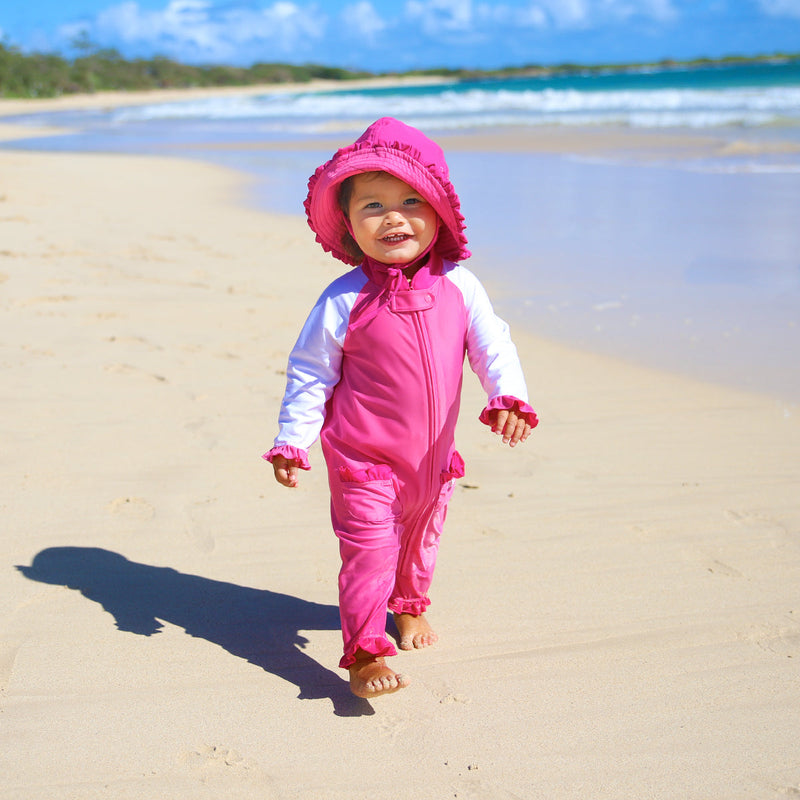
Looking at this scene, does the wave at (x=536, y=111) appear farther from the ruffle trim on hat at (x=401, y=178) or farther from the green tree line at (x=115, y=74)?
the green tree line at (x=115, y=74)

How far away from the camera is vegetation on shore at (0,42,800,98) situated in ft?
172

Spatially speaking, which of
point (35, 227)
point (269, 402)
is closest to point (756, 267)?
point (269, 402)

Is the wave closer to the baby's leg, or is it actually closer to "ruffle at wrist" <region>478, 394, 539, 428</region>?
"ruffle at wrist" <region>478, 394, 539, 428</region>

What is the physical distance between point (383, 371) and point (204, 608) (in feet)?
3.26

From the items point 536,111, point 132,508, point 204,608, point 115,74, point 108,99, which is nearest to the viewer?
point 204,608

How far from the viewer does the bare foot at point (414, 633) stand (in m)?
2.43

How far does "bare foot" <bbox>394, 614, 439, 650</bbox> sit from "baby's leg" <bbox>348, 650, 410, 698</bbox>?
279 millimetres

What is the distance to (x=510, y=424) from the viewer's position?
2129 mm

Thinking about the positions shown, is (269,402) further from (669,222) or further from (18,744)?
(669,222)

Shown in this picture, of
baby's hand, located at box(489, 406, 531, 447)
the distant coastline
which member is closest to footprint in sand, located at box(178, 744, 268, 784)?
baby's hand, located at box(489, 406, 531, 447)

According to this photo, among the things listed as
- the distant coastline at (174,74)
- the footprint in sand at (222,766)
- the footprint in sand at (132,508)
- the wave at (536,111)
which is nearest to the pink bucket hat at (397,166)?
the footprint in sand at (222,766)

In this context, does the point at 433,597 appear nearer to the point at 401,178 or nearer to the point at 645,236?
the point at 401,178

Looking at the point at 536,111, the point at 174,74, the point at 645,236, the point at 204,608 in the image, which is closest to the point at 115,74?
the point at 174,74

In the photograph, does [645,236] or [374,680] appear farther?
[645,236]
